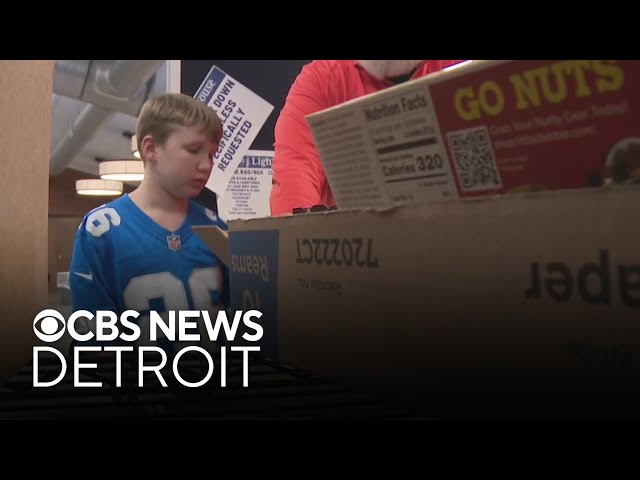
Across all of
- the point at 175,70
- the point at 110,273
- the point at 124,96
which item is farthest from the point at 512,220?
the point at 124,96

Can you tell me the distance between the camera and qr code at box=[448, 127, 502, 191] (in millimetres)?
528

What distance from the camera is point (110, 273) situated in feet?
3.78

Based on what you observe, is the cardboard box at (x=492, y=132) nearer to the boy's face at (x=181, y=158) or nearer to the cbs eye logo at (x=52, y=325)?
the cbs eye logo at (x=52, y=325)

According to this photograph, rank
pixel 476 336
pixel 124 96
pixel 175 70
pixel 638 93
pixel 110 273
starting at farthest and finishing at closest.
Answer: pixel 124 96 → pixel 175 70 → pixel 110 273 → pixel 476 336 → pixel 638 93

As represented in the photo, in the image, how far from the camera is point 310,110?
1.66 m

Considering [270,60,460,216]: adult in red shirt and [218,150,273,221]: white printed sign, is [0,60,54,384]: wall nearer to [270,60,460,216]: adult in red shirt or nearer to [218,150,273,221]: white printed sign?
[270,60,460,216]: adult in red shirt

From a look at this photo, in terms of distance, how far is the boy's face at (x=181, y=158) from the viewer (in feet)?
4.20

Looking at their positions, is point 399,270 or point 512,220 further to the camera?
point 399,270

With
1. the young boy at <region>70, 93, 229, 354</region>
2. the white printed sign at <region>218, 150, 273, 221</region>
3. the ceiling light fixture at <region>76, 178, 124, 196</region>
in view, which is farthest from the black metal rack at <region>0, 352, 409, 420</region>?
the ceiling light fixture at <region>76, 178, 124, 196</region>

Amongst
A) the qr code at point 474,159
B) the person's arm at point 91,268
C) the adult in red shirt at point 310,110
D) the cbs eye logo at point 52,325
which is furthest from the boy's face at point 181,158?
the qr code at point 474,159

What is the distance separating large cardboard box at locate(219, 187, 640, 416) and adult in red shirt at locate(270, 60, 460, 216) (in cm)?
77

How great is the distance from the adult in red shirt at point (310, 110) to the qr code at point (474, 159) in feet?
3.07
